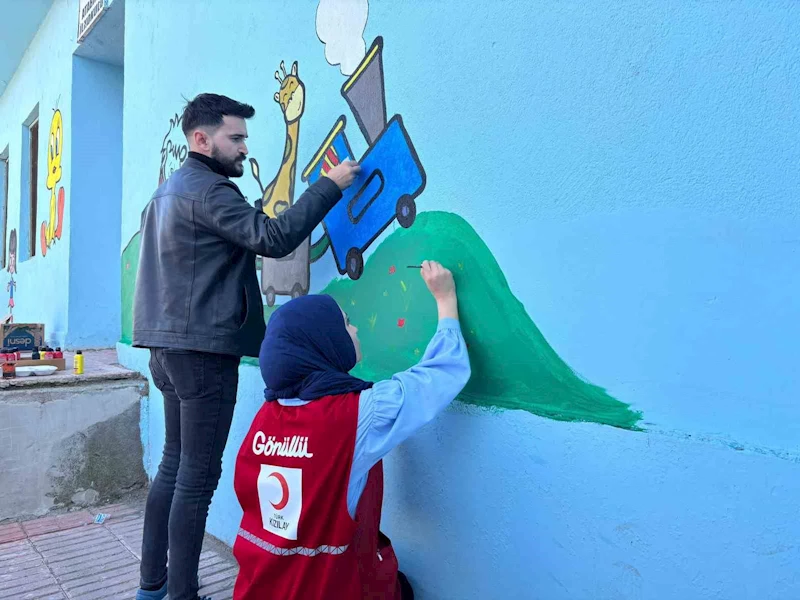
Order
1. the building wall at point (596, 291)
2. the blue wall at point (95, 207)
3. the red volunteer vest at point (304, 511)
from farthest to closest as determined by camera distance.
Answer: the blue wall at point (95, 207) < the red volunteer vest at point (304, 511) < the building wall at point (596, 291)

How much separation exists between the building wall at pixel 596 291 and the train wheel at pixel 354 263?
4 cm

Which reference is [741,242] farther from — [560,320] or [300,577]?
[300,577]

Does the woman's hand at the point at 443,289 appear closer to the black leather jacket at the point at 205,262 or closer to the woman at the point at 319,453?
the woman at the point at 319,453

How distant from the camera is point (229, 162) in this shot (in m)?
2.25

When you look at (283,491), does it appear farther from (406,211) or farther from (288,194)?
(288,194)

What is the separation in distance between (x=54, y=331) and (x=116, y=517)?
325 cm

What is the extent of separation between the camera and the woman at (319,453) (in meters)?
1.53

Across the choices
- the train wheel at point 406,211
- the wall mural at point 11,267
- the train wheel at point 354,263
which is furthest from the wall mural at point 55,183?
the train wheel at point 406,211

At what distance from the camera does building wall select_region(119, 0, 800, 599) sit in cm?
122

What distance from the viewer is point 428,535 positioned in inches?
75.9

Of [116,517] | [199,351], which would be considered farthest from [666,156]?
[116,517]

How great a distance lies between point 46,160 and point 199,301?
577cm

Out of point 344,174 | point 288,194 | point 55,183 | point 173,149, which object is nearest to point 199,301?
point 344,174

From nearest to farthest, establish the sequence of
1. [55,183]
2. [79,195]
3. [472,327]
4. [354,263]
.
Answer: [472,327]
[354,263]
[79,195]
[55,183]
